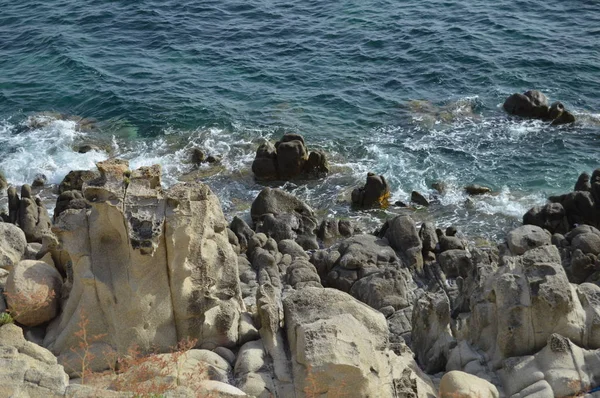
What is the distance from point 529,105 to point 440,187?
25.5 ft

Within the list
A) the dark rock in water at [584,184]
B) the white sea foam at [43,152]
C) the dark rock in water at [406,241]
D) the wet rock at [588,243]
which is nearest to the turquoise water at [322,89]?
the white sea foam at [43,152]

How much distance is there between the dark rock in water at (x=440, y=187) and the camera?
3155 cm

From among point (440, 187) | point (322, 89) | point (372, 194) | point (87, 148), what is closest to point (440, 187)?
point (440, 187)

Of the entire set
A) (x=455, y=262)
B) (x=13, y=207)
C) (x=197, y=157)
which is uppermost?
(x=13, y=207)

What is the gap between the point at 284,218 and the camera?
2734cm

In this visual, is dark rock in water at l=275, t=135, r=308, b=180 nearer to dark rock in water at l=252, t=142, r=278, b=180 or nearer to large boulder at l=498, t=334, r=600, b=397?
dark rock in water at l=252, t=142, r=278, b=180

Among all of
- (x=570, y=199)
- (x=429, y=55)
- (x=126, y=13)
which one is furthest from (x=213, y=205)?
(x=126, y=13)

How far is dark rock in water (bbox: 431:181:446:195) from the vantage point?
31547 mm

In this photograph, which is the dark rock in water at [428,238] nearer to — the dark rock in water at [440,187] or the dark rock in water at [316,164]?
the dark rock in water at [440,187]

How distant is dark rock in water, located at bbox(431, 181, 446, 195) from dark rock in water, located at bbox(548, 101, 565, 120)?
7.68 m

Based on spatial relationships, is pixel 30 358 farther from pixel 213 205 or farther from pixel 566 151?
pixel 566 151

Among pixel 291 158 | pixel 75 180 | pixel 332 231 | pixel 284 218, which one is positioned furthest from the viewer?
pixel 291 158

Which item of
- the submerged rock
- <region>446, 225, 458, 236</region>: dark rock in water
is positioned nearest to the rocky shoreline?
<region>446, 225, 458, 236</region>: dark rock in water

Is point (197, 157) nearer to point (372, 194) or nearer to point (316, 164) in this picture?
point (316, 164)
